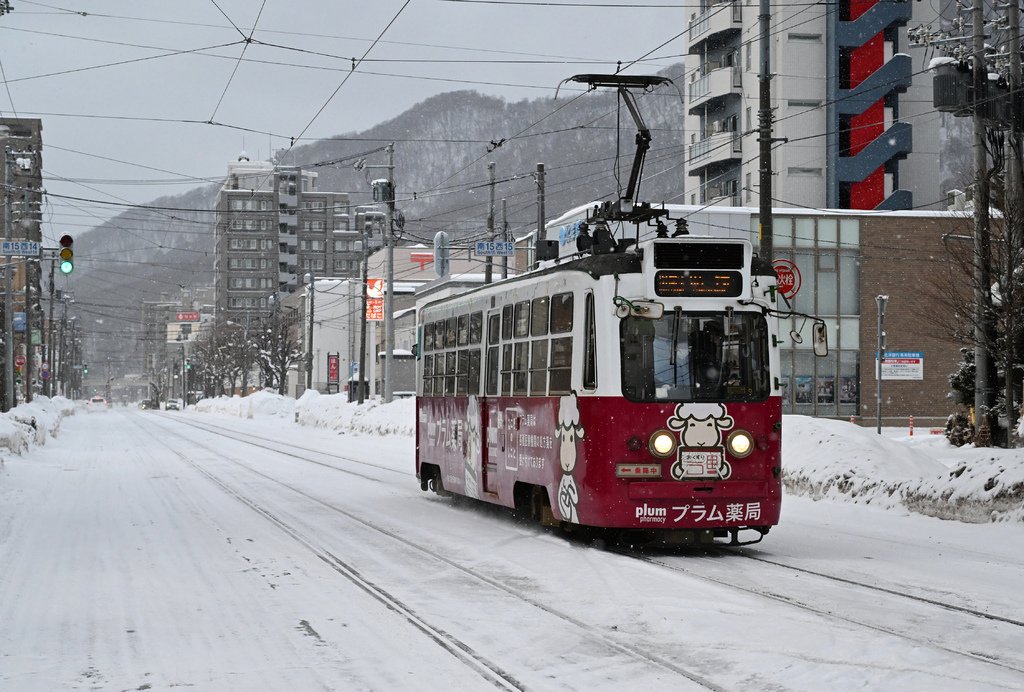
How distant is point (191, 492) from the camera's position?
888 inches

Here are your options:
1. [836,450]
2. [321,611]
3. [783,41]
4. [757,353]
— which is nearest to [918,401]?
[783,41]

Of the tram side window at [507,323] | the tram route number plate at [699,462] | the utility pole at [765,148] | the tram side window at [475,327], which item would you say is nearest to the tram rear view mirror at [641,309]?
the tram route number plate at [699,462]

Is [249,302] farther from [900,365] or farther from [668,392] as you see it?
[668,392]

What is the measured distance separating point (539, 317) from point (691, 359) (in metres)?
2.34

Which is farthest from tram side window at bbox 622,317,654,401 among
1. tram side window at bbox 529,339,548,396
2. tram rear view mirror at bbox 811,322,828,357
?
tram rear view mirror at bbox 811,322,828,357

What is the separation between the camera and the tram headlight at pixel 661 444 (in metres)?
13.1

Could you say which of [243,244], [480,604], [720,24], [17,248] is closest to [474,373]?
[480,604]

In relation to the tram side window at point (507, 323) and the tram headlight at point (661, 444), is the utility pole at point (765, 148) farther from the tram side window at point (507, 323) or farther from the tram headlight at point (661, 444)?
the tram headlight at point (661, 444)

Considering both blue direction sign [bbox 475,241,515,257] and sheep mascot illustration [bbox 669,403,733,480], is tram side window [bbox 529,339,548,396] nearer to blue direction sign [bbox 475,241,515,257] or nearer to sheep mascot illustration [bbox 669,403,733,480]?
sheep mascot illustration [bbox 669,403,733,480]

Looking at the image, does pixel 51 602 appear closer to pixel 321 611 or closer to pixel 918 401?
pixel 321 611

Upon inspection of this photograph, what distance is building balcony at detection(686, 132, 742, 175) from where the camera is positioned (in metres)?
70.8

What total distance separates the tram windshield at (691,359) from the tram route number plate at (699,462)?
546mm

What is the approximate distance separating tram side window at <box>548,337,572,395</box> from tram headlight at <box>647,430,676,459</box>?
3.96 ft

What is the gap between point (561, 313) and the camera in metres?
14.3
